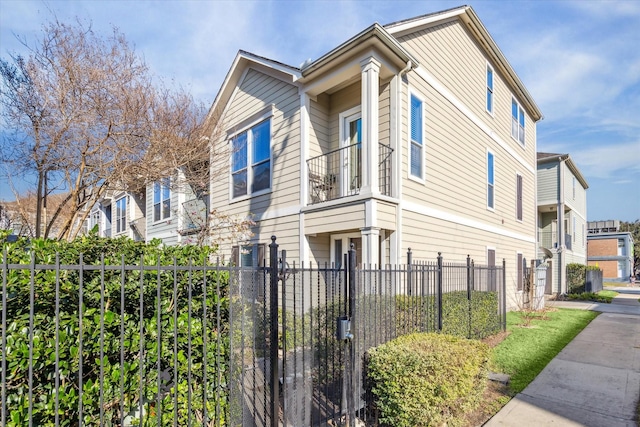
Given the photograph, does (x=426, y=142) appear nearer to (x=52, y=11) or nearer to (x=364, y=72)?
(x=364, y=72)

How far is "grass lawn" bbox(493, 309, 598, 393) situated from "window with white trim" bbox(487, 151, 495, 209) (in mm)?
3941

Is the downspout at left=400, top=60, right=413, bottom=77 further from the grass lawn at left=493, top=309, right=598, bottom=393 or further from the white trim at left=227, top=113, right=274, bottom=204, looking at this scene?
the grass lawn at left=493, top=309, right=598, bottom=393

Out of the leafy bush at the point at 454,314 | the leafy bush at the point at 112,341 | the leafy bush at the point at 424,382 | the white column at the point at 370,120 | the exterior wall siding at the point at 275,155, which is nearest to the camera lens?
the leafy bush at the point at 112,341

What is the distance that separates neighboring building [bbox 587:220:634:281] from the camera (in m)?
37.1

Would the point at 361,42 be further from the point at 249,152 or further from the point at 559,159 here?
the point at 559,159

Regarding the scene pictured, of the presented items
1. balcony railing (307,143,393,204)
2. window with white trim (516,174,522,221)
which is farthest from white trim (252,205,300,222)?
window with white trim (516,174,522,221)

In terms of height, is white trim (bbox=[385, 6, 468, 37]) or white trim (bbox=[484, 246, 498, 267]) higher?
white trim (bbox=[385, 6, 468, 37])

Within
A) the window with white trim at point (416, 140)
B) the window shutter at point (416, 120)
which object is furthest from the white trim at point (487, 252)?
the window shutter at point (416, 120)

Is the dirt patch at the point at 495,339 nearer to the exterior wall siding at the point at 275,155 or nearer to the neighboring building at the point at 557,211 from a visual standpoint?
the exterior wall siding at the point at 275,155

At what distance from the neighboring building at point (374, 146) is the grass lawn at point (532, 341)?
2.39m

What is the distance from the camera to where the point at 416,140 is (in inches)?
352

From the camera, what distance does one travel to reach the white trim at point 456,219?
850cm

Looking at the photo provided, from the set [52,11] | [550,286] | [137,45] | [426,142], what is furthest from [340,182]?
[550,286]

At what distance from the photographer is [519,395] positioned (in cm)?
529
